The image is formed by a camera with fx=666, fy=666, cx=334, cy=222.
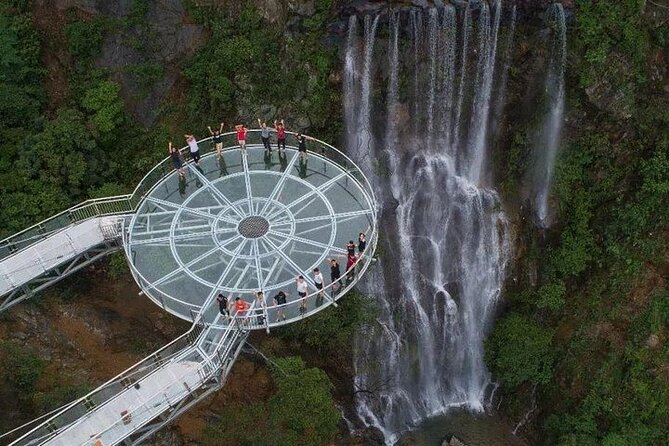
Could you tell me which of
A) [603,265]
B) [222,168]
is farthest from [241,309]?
[603,265]

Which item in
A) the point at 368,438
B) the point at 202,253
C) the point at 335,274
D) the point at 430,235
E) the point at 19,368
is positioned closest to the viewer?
the point at 335,274

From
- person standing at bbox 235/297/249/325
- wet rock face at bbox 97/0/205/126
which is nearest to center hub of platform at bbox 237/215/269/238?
person standing at bbox 235/297/249/325

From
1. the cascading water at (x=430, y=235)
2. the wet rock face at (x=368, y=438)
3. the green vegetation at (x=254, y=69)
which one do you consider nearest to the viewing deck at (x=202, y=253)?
the green vegetation at (x=254, y=69)

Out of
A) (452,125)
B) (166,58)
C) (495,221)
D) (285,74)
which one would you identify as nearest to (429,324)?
(495,221)

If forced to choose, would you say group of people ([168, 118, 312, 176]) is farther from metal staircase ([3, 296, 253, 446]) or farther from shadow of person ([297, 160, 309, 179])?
metal staircase ([3, 296, 253, 446])

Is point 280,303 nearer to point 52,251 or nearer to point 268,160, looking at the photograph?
point 268,160

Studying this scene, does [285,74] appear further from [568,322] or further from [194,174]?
[568,322]
